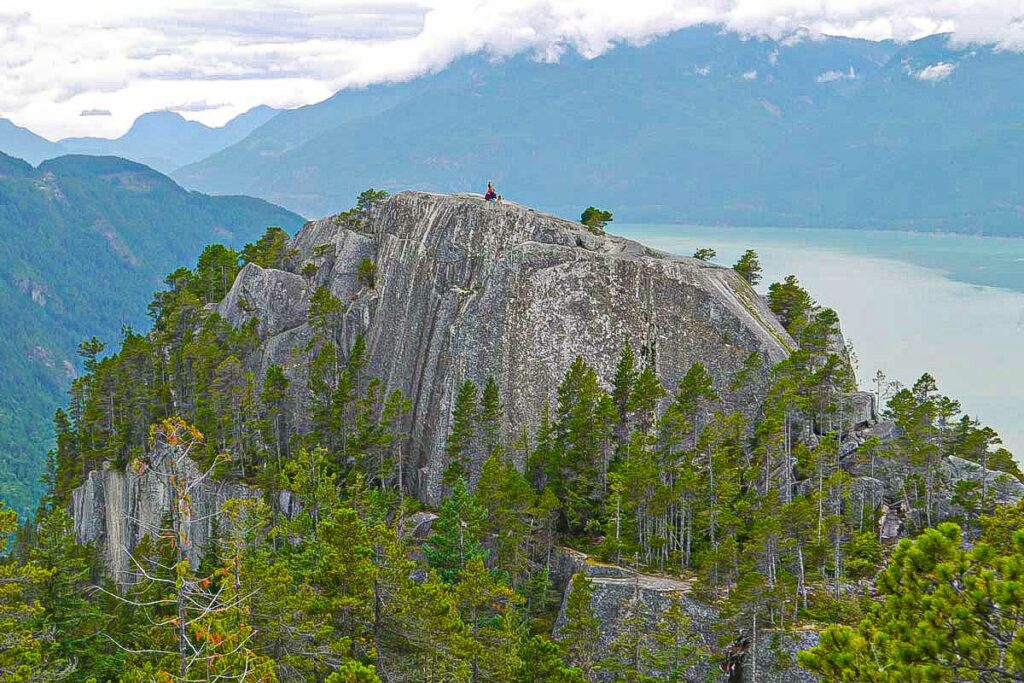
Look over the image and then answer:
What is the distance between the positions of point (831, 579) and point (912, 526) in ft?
21.1

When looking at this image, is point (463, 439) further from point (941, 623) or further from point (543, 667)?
point (941, 623)

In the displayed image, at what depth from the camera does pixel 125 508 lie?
64.4m

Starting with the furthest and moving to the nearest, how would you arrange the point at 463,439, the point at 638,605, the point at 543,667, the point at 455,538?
the point at 463,439 < the point at 455,538 < the point at 638,605 < the point at 543,667

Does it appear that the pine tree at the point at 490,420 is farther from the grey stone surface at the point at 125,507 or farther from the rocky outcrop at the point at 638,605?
the grey stone surface at the point at 125,507

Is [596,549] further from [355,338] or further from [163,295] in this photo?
[163,295]

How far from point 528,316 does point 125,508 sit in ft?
103

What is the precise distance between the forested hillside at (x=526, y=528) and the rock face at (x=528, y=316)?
2.89 ft

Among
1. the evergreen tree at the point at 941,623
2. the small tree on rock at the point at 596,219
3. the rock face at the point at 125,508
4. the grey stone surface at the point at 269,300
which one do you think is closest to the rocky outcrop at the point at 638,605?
the evergreen tree at the point at 941,623

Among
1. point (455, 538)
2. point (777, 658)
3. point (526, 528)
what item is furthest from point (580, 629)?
point (455, 538)

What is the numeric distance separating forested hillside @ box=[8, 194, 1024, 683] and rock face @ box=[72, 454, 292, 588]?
0.85 ft

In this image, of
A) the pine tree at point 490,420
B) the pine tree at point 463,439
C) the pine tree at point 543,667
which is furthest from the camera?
the pine tree at point 490,420

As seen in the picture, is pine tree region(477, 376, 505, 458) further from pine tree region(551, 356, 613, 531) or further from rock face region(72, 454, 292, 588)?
rock face region(72, 454, 292, 588)

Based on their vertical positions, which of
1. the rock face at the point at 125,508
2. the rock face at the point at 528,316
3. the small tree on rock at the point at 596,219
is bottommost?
the rock face at the point at 125,508

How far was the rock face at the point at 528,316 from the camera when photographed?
54.9 m
